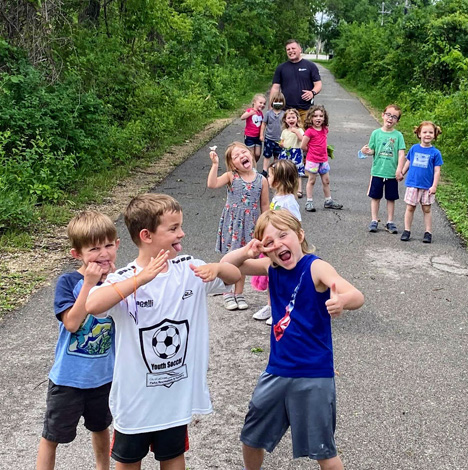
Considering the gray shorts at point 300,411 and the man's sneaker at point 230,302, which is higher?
the gray shorts at point 300,411

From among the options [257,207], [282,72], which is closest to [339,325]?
[257,207]

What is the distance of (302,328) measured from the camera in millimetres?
3020

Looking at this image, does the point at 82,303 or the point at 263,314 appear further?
the point at 263,314

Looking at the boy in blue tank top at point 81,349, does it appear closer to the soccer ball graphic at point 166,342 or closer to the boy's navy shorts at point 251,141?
the soccer ball graphic at point 166,342

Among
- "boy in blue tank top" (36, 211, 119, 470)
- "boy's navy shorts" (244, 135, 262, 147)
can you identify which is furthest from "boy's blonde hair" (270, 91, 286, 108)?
"boy in blue tank top" (36, 211, 119, 470)

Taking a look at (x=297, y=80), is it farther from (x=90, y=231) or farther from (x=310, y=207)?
(x=90, y=231)

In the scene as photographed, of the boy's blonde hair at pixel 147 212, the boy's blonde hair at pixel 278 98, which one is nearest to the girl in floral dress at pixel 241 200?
the boy's blonde hair at pixel 147 212

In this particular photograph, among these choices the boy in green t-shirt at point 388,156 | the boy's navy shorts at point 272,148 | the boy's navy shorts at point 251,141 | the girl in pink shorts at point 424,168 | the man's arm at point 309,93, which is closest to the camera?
the girl in pink shorts at point 424,168

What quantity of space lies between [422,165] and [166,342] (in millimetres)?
5869

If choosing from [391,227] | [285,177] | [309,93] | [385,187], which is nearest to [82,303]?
[285,177]

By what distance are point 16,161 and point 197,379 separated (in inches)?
295

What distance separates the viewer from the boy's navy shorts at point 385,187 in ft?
27.8

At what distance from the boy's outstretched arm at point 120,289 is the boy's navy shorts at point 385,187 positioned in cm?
620

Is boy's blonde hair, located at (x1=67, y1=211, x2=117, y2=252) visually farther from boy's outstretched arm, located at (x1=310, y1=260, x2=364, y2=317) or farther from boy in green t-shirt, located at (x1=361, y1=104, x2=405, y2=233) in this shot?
boy in green t-shirt, located at (x1=361, y1=104, x2=405, y2=233)
